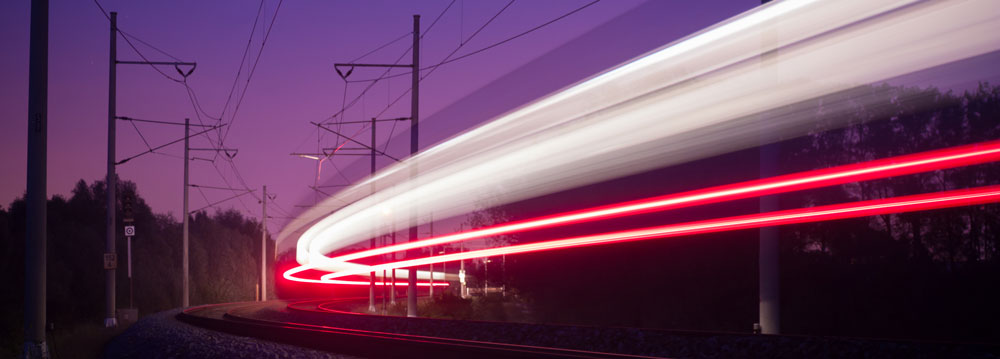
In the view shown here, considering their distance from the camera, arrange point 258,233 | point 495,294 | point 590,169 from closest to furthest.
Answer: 1. point 590,169
2. point 495,294
3. point 258,233

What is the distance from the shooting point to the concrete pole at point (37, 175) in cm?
1277

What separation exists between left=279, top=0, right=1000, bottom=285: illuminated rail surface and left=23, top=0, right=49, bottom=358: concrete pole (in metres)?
10.5

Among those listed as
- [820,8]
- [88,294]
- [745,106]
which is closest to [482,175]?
[745,106]

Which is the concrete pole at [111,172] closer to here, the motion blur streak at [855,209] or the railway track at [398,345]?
the railway track at [398,345]

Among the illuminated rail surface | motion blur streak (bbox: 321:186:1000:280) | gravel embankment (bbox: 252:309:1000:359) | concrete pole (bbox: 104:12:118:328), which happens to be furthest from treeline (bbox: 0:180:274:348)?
motion blur streak (bbox: 321:186:1000:280)

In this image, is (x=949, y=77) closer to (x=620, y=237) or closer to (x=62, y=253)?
(x=620, y=237)

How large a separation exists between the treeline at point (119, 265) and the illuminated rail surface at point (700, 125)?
27.6m

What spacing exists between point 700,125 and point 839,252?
6.28 metres

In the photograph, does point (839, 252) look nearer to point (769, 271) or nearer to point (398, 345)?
point (769, 271)

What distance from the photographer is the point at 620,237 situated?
1883 centimetres

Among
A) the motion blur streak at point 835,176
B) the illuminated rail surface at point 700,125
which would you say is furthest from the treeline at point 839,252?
the motion blur streak at point 835,176

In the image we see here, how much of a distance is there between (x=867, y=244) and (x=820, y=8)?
865 cm

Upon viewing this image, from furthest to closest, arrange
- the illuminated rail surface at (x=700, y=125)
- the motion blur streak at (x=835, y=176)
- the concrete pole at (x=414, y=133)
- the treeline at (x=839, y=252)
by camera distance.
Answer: the concrete pole at (x=414, y=133) < the treeline at (x=839, y=252) < the illuminated rail surface at (x=700, y=125) < the motion blur streak at (x=835, y=176)

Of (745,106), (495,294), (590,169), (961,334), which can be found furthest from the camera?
(495,294)
